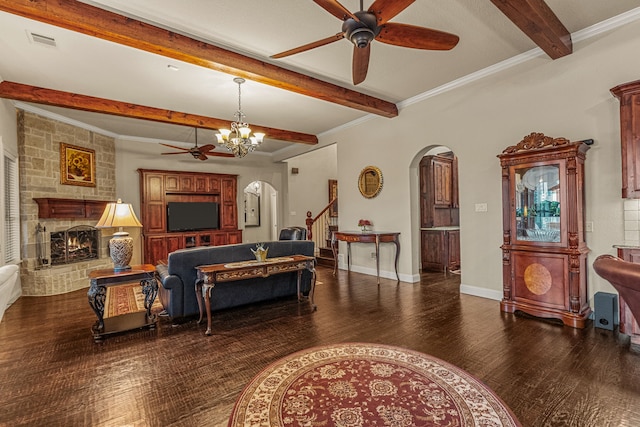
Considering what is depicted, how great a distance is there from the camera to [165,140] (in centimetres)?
759

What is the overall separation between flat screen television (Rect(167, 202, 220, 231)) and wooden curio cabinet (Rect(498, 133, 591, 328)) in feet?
21.6

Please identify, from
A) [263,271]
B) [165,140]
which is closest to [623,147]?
[263,271]

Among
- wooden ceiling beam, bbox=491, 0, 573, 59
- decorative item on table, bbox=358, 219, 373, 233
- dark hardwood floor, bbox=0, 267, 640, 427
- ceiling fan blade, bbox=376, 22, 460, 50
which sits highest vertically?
wooden ceiling beam, bbox=491, 0, 573, 59

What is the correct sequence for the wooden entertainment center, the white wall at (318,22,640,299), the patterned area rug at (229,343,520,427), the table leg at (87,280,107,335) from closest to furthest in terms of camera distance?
1. the patterned area rug at (229,343,520,427)
2. the table leg at (87,280,107,335)
3. the white wall at (318,22,640,299)
4. the wooden entertainment center

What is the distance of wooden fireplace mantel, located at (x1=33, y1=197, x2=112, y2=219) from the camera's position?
198 inches

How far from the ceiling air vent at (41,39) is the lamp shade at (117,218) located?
1.76 m

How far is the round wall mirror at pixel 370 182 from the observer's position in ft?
19.0

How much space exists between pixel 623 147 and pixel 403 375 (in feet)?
9.48

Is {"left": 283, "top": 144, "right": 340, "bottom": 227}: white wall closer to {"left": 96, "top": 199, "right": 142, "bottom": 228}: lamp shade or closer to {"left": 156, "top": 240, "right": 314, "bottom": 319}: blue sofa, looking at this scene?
{"left": 156, "top": 240, "right": 314, "bottom": 319}: blue sofa

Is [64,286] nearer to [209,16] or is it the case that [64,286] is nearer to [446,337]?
[209,16]

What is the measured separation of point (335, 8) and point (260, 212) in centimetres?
863

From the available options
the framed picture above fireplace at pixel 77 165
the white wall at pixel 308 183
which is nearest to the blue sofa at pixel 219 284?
the framed picture above fireplace at pixel 77 165

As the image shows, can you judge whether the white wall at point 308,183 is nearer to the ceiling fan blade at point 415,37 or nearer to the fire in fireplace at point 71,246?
the fire in fireplace at point 71,246

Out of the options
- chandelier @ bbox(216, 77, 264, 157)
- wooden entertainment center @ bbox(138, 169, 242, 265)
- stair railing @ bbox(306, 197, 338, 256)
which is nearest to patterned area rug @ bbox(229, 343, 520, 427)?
chandelier @ bbox(216, 77, 264, 157)
